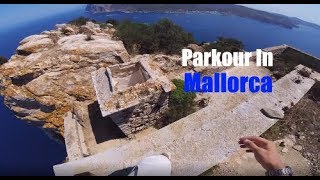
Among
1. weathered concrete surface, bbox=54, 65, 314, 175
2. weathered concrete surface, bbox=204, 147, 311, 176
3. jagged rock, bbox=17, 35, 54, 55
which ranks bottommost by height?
weathered concrete surface, bbox=204, 147, 311, 176

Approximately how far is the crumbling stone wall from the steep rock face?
3165mm

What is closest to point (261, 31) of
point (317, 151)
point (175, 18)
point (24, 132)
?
point (175, 18)

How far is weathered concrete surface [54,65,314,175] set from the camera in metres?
9.22

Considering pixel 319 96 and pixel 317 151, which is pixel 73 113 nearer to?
pixel 317 151

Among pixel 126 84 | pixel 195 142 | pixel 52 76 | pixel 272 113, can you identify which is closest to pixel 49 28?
pixel 52 76

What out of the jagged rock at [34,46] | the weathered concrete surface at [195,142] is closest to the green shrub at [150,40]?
the jagged rock at [34,46]

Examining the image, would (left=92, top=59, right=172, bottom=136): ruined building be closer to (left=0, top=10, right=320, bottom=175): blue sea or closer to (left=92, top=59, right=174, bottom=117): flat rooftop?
(left=92, top=59, right=174, bottom=117): flat rooftop

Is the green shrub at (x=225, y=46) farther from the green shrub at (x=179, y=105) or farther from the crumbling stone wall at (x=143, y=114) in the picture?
the crumbling stone wall at (x=143, y=114)

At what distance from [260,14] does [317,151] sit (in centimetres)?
15017

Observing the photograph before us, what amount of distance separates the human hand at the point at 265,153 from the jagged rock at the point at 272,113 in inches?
272

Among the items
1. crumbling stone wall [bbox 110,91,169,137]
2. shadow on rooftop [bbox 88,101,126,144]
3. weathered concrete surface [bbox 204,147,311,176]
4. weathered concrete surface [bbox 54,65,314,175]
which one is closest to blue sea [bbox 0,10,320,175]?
shadow on rooftop [bbox 88,101,126,144]

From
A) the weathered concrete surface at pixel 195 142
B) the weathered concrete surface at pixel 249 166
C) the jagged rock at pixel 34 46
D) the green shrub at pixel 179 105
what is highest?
the jagged rock at pixel 34 46

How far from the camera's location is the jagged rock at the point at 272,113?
36.5 ft

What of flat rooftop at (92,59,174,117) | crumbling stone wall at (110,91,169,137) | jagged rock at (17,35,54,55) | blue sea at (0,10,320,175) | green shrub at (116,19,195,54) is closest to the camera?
flat rooftop at (92,59,174,117)
